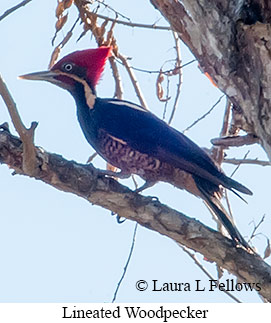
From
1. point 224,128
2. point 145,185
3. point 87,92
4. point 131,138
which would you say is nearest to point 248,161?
point 224,128

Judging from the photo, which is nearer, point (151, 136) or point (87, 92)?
point (151, 136)

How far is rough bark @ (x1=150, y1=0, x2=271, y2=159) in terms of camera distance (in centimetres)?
250

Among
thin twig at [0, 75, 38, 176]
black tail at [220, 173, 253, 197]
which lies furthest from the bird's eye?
thin twig at [0, 75, 38, 176]

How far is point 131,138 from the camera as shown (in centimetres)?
369

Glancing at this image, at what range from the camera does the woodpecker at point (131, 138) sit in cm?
349

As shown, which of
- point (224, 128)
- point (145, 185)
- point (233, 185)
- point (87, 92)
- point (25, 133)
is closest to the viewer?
point (25, 133)

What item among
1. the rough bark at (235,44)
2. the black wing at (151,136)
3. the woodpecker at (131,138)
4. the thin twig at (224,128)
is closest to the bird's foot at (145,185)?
the woodpecker at (131,138)

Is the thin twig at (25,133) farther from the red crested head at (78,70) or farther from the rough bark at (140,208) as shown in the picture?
the red crested head at (78,70)

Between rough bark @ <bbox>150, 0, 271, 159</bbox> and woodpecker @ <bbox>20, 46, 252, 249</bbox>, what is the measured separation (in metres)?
0.82

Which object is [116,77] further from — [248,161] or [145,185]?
[248,161]

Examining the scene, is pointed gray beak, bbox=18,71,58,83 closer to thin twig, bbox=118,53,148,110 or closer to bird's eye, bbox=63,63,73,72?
bird's eye, bbox=63,63,73,72

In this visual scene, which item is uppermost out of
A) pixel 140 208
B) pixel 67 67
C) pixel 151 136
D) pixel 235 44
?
pixel 67 67

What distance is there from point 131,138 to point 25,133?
4.31ft

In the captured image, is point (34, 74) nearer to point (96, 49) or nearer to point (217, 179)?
point (96, 49)
